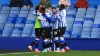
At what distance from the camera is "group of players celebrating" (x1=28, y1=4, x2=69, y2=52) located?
16.3 meters

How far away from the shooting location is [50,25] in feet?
54.0

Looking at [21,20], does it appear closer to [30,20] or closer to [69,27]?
[30,20]

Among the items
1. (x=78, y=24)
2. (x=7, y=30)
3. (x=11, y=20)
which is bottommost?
(x=7, y=30)

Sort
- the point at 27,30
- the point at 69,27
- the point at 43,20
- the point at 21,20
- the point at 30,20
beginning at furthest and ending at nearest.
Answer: the point at 21,20 → the point at 30,20 → the point at 27,30 → the point at 69,27 → the point at 43,20

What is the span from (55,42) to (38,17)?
1183mm

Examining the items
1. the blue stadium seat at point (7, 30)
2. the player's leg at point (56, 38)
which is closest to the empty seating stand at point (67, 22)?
the blue stadium seat at point (7, 30)

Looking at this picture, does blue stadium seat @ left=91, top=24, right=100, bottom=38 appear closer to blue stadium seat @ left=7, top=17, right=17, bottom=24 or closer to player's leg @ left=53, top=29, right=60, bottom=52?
player's leg @ left=53, top=29, right=60, bottom=52

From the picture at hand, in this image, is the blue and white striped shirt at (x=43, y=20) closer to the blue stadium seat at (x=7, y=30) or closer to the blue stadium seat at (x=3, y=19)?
the blue stadium seat at (x=7, y=30)

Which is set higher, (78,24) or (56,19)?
(56,19)

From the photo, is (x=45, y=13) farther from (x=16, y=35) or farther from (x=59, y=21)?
(x=16, y=35)

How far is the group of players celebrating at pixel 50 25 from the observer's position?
16297 mm

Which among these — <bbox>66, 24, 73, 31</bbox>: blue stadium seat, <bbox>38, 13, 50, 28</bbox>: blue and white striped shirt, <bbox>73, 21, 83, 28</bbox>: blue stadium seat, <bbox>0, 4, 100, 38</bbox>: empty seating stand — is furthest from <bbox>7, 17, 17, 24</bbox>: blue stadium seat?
<bbox>38, 13, 50, 28</bbox>: blue and white striped shirt

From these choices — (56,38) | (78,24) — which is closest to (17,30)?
(78,24)

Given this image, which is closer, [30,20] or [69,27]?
[69,27]
